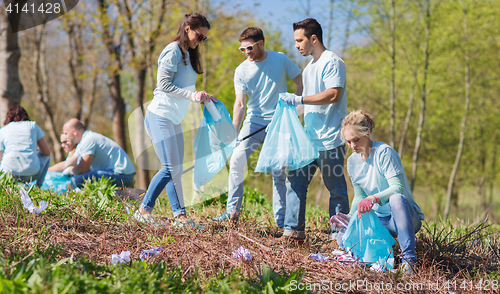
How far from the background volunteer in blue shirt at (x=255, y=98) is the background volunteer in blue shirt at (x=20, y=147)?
2.77 metres

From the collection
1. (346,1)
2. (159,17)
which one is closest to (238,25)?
(159,17)

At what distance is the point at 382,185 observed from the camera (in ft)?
8.59

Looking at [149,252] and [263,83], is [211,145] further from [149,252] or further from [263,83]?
[149,252]

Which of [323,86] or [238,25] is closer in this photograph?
[323,86]

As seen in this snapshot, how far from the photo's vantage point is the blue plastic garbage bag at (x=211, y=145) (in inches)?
133

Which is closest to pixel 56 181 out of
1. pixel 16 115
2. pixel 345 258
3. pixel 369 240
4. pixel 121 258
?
pixel 16 115

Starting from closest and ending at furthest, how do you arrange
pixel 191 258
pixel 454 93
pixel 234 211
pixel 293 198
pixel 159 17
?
1. pixel 191 258
2. pixel 293 198
3. pixel 234 211
4. pixel 159 17
5. pixel 454 93

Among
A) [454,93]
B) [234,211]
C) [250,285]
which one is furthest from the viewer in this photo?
[454,93]

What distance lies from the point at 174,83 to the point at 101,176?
2.21 meters

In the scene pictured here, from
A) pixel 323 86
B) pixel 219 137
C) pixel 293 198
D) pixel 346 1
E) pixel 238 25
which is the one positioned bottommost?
pixel 293 198

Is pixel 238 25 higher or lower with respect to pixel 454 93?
higher

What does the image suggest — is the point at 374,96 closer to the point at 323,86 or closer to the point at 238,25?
the point at 238,25

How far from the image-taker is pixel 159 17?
8.93 meters

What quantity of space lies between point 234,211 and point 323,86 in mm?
1348
